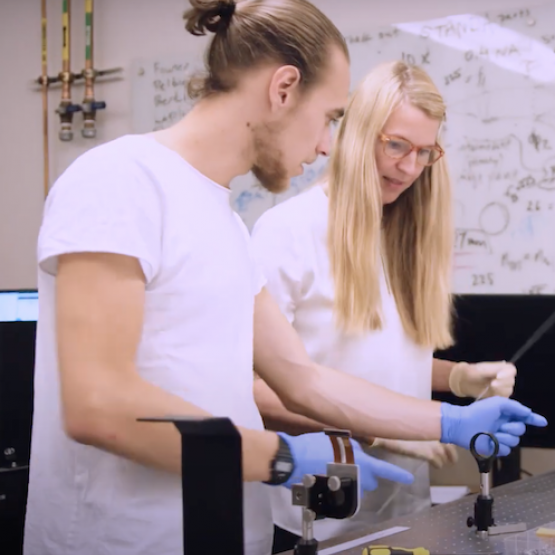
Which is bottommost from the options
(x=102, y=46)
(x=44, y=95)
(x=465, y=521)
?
(x=465, y=521)

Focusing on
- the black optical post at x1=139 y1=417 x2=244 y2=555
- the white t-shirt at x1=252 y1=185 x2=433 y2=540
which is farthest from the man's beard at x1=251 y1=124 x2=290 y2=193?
the black optical post at x1=139 y1=417 x2=244 y2=555

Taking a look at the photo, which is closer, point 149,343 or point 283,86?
point 149,343

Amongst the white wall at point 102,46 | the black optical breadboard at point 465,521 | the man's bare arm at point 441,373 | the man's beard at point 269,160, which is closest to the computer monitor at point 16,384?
the white wall at point 102,46

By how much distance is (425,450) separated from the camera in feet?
4.65

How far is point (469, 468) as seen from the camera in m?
1.48

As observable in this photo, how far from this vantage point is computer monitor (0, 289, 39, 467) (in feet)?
4.56

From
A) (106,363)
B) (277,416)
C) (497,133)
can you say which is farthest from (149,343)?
(497,133)

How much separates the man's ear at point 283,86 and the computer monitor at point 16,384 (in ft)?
2.21

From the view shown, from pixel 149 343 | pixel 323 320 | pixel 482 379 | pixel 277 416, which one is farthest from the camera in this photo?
pixel 482 379

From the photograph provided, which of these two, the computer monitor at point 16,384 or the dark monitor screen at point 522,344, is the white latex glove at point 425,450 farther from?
the computer monitor at point 16,384

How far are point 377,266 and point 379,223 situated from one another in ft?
0.28

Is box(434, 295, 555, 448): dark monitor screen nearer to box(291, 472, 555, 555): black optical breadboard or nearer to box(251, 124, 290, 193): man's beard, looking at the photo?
box(291, 472, 555, 555): black optical breadboard

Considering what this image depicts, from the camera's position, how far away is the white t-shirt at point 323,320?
53.1 inches

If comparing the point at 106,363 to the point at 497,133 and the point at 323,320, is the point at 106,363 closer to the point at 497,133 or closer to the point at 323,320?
the point at 323,320
